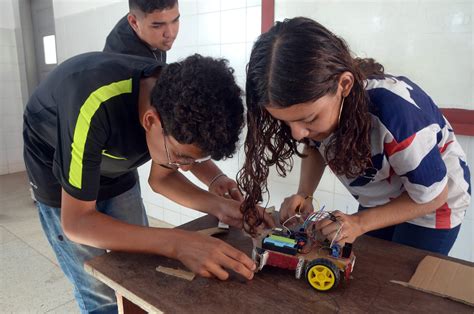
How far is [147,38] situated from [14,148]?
3311mm

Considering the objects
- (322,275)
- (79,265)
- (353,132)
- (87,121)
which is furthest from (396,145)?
(79,265)

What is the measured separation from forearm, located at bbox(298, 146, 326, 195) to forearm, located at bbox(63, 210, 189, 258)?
479 millimetres

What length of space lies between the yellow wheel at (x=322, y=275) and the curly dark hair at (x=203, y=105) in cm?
30

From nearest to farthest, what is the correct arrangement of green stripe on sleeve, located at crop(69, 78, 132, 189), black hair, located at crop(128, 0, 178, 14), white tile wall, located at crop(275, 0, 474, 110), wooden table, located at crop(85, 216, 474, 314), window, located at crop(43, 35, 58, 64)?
wooden table, located at crop(85, 216, 474, 314)
green stripe on sleeve, located at crop(69, 78, 132, 189)
white tile wall, located at crop(275, 0, 474, 110)
black hair, located at crop(128, 0, 178, 14)
window, located at crop(43, 35, 58, 64)

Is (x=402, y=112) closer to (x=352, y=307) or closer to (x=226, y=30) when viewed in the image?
(x=352, y=307)

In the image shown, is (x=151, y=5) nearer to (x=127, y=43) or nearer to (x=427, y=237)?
(x=127, y=43)

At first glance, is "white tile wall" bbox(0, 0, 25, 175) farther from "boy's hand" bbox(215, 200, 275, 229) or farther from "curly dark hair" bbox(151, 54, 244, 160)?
"curly dark hair" bbox(151, 54, 244, 160)

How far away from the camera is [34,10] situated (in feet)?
13.9

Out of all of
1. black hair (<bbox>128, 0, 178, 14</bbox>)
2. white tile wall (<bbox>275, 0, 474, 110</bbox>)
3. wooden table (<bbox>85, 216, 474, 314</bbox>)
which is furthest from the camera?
black hair (<bbox>128, 0, 178, 14</bbox>)

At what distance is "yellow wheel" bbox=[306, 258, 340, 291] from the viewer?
0.73 meters

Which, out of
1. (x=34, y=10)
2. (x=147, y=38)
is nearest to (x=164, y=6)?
(x=147, y=38)

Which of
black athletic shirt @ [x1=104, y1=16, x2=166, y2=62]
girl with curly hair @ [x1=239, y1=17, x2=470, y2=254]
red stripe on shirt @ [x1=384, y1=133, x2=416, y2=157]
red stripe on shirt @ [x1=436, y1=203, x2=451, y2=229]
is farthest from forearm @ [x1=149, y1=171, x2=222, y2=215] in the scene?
black athletic shirt @ [x1=104, y1=16, x2=166, y2=62]

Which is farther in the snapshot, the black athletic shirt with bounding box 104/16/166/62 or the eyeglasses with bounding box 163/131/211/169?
the black athletic shirt with bounding box 104/16/166/62

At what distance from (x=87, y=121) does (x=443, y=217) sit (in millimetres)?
953
